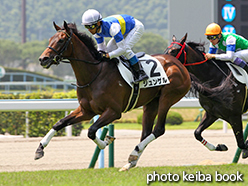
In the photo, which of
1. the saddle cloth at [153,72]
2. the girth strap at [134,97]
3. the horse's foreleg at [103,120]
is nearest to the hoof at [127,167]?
the horse's foreleg at [103,120]

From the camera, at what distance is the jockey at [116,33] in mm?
4418

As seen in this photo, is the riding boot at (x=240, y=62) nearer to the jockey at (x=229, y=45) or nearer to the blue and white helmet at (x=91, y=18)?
the jockey at (x=229, y=45)

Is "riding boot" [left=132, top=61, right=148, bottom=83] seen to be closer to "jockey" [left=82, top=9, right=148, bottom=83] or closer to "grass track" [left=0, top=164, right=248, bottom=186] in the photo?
"jockey" [left=82, top=9, right=148, bottom=83]

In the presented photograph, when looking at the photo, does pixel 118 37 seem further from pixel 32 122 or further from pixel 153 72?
pixel 32 122

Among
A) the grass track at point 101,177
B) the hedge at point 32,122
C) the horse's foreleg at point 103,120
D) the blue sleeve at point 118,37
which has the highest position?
the blue sleeve at point 118,37

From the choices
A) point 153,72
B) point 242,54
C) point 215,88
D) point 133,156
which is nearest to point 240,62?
point 242,54

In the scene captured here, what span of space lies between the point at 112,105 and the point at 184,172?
3.10 feet

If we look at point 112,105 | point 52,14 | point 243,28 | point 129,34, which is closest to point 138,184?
point 112,105

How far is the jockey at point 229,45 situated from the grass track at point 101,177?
124 cm

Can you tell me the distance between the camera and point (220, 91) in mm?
5133

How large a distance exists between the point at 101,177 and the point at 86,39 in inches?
55.6

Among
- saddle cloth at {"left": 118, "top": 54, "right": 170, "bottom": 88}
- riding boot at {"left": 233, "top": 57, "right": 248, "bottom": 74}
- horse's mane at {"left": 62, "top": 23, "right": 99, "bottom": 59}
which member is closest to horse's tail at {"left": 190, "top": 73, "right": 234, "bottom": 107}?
riding boot at {"left": 233, "top": 57, "right": 248, "bottom": 74}

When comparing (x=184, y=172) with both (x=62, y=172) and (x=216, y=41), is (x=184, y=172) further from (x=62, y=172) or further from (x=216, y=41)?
(x=216, y=41)

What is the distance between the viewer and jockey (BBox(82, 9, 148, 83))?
4.42m
